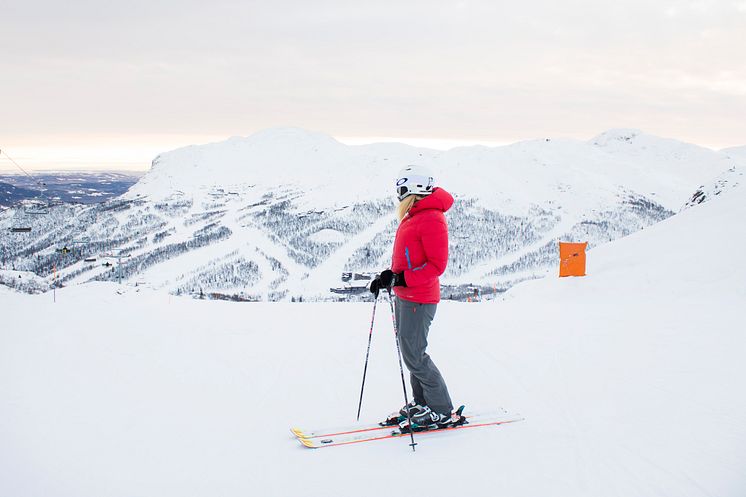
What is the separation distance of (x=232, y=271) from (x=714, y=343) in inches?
5332

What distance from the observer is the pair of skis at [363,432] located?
4.41 metres

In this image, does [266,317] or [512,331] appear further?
[266,317]

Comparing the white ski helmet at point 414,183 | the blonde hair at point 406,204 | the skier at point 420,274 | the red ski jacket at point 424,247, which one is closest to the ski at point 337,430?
the skier at point 420,274

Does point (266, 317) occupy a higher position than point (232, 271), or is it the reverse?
point (266, 317)

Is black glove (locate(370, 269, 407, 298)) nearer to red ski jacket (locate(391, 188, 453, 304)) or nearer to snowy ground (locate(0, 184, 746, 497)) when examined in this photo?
red ski jacket (locate(391, 188, 453, 304))

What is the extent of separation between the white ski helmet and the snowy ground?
2314 mm

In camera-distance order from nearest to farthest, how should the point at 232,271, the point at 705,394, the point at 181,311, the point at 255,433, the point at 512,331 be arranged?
the point at 255,433, the point at 705,394, the point at 512,331, the point at 181,311, the point at 232,271

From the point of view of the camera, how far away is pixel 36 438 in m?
4.21

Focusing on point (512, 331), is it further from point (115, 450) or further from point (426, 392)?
point (115, 450)

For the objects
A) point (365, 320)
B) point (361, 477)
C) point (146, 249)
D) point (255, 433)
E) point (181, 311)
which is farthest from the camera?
point (146, 249)

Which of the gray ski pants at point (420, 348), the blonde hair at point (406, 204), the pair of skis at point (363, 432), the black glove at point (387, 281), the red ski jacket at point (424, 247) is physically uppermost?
the blonde hair at point (406, 204)

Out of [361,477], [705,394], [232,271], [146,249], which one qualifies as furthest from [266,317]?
[146,249]

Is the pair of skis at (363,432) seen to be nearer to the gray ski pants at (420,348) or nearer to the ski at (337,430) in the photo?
the ski at (337,430)

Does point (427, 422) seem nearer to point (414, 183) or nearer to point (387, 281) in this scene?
point (387, 281)
